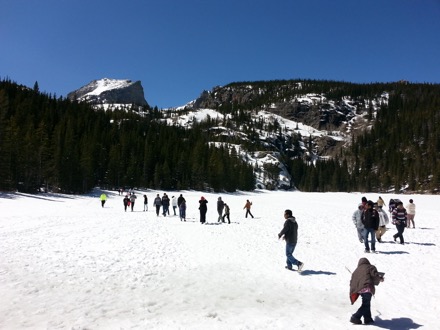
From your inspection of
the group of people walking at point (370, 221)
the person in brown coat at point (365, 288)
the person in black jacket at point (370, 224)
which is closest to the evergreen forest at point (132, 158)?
the group of people walking at point (370, 221)

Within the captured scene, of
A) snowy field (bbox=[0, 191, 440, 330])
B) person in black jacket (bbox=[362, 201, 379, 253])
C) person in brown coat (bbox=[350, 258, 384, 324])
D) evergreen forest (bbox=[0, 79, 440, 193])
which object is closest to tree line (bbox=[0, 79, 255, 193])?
evergreen forest (bbox=[0, 79, 440, 193])

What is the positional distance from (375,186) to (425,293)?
15783 centimetres

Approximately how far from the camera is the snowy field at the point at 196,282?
23.4 ft

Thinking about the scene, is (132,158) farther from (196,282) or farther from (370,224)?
(196,282)

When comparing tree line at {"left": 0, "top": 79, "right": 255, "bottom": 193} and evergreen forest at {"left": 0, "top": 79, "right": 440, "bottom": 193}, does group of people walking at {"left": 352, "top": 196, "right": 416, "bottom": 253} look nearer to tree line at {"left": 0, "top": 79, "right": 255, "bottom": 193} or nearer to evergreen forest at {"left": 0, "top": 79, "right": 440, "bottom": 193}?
evergreen forest at {"left": 0, "top": 79, "right": 440, "bottom": 193}

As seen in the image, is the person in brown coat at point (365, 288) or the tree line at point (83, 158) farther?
the tree line at point (83, 158)

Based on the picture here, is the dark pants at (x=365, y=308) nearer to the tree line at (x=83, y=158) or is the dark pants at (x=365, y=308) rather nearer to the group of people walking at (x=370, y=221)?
the group of people walking at (x=370, y=221)

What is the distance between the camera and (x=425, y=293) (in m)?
9.30

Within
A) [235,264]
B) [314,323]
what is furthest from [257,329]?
[235,264]

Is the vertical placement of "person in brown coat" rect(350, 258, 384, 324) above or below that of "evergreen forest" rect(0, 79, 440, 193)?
below

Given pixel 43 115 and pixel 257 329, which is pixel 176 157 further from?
pixel 257 329

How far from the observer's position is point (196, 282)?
9984 millimetres

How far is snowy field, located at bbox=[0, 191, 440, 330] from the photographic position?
7.14 metres

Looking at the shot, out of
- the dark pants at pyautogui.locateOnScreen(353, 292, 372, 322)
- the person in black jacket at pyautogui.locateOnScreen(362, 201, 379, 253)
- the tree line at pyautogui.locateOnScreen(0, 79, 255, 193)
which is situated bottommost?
the dark pants at pyautogui.locateOnScreen(353, 292, 372, 322)
